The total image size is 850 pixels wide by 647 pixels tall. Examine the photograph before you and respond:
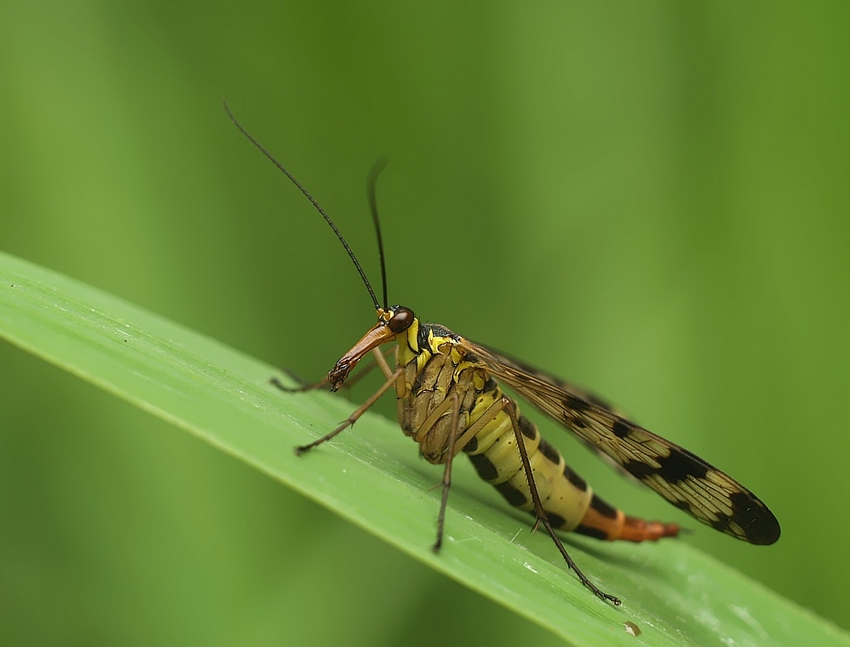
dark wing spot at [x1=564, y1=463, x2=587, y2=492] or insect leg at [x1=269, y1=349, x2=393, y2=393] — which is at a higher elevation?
dark wing spot at [x1=564, y1=463, x2=587, y2=492]

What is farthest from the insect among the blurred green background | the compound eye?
the blurred green background

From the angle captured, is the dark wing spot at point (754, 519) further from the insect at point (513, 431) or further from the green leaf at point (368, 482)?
the green leaf at point (368, 482)

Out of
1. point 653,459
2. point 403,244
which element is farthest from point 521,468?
point 403,244

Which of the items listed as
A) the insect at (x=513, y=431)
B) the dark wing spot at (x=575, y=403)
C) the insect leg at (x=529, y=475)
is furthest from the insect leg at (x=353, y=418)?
the dark wing spot at (x=575, y=403)

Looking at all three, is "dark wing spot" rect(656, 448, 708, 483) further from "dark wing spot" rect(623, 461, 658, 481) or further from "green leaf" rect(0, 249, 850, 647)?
"green leaf" rect(0, 249, 850, 647)

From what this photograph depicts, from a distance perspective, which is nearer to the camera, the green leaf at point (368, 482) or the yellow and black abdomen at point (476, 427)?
the green leaf at point (368, 482)

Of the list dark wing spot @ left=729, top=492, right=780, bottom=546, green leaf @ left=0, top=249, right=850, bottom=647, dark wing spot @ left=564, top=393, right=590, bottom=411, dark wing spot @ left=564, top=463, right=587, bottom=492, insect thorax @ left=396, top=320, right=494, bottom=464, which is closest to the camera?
green leaf @ left=0, top=249, right=850, bottom=647
